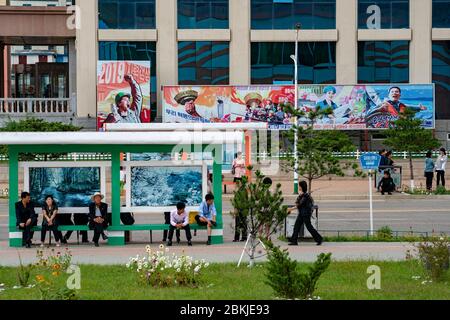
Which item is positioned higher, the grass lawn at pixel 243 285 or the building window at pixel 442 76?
the building window at pixel 442 76

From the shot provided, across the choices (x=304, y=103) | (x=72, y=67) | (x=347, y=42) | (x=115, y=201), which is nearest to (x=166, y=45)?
(x=72, y=67)

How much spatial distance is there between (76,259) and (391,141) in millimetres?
24743

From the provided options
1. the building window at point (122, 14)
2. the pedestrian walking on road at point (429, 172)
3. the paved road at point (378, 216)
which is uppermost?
the building window at point (122, 14)

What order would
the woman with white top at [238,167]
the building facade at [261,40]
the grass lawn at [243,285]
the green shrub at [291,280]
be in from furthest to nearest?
the building facade at [261,40], the woman with white top at [238,167], the grass lawn at [243,285], the green shrub at [291,280]

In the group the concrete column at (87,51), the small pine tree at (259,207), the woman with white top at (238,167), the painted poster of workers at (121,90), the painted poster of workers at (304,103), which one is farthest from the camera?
the concrete column at (87,51)

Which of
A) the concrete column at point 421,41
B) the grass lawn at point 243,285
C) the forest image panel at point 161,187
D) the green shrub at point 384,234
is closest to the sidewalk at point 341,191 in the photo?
the green shrub at point 384,234

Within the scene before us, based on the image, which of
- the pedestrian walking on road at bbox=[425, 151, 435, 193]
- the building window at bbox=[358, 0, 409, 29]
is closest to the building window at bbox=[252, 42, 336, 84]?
the building window at bbox=[358, 0, 409, 29]

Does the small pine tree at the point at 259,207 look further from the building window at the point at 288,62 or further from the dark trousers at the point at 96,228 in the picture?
the building window at the point at 288,62

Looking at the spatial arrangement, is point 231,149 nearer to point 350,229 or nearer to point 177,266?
point 350,229

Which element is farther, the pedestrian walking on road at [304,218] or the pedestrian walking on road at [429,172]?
the pedestrian walking on road at [429,172]

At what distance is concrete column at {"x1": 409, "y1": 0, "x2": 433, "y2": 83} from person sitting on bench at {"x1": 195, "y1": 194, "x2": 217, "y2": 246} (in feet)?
122

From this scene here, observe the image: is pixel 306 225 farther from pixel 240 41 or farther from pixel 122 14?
pixel 122 14

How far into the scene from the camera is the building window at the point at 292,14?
5847cm

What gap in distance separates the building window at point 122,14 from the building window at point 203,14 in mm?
1746
